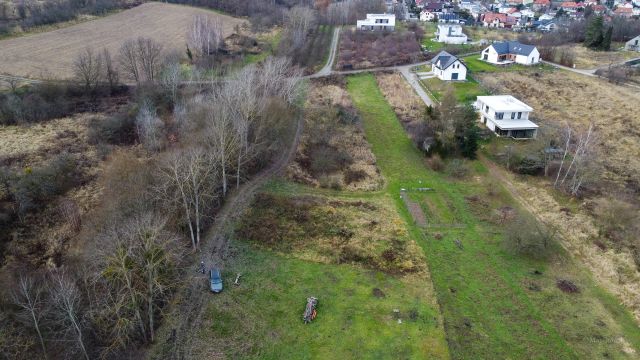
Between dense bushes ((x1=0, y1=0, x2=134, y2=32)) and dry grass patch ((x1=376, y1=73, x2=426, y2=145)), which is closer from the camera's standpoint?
dry grass patch ((x1=376, y1=73, x2=426, y2=145))

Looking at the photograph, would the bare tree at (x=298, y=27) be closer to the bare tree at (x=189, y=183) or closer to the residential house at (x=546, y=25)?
the bare tree at (x=189, y=183)

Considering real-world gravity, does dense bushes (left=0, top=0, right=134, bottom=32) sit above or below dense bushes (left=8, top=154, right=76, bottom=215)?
above

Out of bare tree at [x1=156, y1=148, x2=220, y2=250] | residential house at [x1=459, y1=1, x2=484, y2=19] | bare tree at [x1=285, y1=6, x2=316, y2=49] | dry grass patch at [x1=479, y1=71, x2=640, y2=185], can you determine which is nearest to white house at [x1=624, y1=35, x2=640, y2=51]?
dry grass patch at [x1=479, y1=71, x2=640, y2=185]

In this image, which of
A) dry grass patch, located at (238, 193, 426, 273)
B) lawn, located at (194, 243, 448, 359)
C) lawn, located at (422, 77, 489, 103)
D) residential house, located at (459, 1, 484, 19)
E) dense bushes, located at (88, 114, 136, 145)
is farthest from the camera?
Result: residential house, located at (459, 1, 484, 19)

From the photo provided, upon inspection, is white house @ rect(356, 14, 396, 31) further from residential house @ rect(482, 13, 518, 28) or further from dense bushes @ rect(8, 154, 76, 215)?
dense bushes @ rect(8, 154, 76, 215)

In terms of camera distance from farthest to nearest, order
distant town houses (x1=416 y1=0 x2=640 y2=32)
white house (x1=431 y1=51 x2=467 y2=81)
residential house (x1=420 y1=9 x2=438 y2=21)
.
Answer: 1. residential house (x1=420 y1=9 x2=438 y2=21)
2. distant town houses (x1=416 y1=0 x2=640 y2=32)
3. white house (x1=431 y1=51 x2=467 y2=81)

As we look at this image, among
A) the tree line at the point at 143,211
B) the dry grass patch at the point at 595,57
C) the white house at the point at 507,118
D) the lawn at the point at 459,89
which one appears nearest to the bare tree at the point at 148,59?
the tree line at the point at 143,211

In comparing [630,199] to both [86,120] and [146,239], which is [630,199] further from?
[86,120]
